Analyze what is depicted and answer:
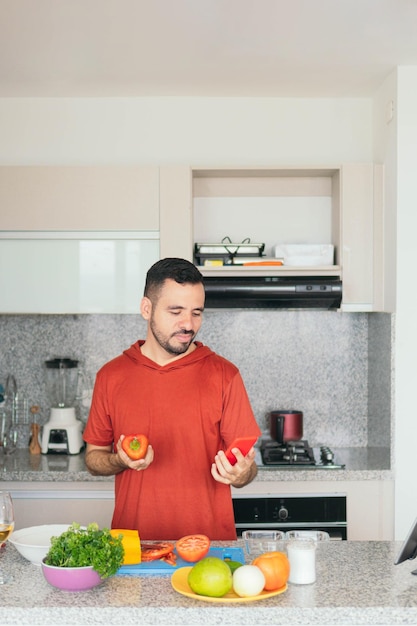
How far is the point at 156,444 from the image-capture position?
2451 mm

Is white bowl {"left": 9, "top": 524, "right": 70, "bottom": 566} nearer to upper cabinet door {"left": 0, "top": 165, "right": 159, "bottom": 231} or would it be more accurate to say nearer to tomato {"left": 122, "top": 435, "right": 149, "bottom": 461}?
tomato {"left": 122, "top": 435, "right": 149, "bottom": 461}

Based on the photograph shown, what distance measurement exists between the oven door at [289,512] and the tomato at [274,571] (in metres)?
1.79

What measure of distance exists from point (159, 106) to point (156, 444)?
2163 millimetres

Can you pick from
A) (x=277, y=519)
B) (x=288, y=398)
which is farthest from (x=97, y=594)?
(x=288, y=398)

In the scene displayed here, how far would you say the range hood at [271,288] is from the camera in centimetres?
378

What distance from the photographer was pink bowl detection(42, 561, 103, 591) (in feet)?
5.89

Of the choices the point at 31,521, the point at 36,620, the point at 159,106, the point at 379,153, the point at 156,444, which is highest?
the point at 159,106

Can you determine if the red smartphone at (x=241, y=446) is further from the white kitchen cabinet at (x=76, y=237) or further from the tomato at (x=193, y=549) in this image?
the white kitchen cabinet at (x=76, y=237)

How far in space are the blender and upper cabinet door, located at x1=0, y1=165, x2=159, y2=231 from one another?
77 centimetres

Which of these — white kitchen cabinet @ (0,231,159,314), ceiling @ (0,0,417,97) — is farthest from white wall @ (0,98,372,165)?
white kitchen cabinet @ (0,231,159,314)

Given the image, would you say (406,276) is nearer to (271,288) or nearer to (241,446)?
(271,288)

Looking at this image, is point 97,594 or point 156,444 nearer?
point 97,594

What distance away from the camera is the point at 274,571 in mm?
1794

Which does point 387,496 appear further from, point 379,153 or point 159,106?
point 159,106
